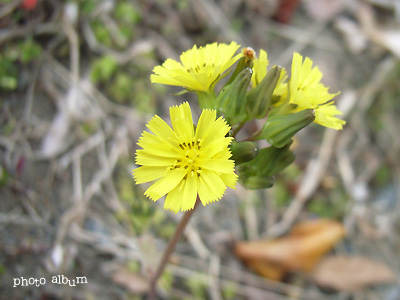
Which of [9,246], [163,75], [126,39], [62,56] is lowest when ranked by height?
[9,246]

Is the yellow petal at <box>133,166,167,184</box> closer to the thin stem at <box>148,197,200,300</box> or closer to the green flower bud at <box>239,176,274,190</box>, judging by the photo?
the thin stem at <box>148,197,200,300</box>

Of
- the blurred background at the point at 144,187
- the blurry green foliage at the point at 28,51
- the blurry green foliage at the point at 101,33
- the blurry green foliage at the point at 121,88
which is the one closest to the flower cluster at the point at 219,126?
the blurred background at the point at 144,187

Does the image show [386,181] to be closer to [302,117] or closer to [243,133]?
[243,133]

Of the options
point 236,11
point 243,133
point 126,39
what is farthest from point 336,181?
point 126,39

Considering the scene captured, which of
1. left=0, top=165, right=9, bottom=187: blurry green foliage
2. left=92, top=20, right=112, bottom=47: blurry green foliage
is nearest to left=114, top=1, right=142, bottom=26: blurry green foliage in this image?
left=92, top=20, right=112, bottom=47: blurry green foliage

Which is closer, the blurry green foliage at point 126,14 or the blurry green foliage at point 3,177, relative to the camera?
the blurry green foliage at point 3,177

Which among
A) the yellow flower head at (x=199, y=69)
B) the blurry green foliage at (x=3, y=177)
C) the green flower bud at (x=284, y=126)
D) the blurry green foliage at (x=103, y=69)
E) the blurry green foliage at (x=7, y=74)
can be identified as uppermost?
the blurry green foliage at (x=103, y=69)

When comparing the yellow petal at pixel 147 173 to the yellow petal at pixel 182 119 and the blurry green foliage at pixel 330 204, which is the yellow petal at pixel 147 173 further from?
the blurry green foliage at pixel 330 204
